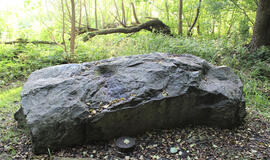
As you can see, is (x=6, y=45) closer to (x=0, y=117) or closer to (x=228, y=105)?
(x=0, y=117)

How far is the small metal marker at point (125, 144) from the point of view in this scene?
2.08 meters

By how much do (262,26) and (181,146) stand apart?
5.35m

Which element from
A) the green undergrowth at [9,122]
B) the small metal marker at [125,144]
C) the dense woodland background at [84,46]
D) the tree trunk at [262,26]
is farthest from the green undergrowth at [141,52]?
the small metal marker at [125,144]

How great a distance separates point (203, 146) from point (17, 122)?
2.53 m

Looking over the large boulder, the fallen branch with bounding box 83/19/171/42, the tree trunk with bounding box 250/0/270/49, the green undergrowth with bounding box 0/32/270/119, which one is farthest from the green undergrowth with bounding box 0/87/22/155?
the tree trunk with bounding box 250/0/270/49

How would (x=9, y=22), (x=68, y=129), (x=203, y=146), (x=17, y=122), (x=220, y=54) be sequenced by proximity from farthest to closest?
(x=9, y=22), (x=220, y=54), (x=17, y=122), (x=203, y=146), (x=68, y=129)

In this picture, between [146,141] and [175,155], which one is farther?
[146,141]

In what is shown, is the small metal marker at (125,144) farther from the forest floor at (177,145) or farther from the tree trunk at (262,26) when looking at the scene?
the tree trunk at (262,26)

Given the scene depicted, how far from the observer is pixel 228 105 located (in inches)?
96.9

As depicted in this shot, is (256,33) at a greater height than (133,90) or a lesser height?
greater

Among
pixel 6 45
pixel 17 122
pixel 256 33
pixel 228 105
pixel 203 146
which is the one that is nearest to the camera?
pixel 203 146

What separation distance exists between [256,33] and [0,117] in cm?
686

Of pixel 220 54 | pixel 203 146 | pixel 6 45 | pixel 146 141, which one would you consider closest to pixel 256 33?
pixel 220 54

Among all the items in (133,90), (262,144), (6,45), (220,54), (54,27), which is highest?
(54,27)
